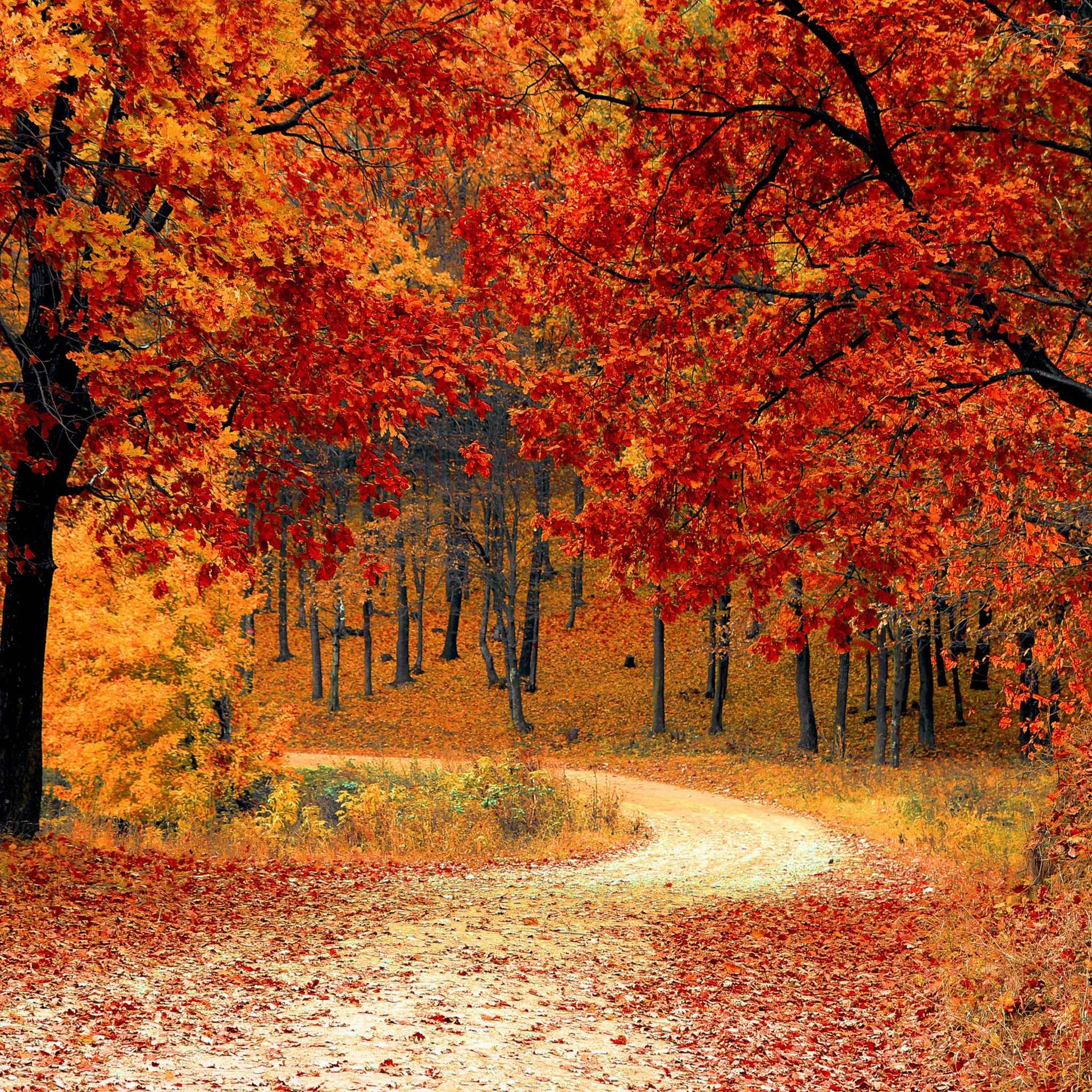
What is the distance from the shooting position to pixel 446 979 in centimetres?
709

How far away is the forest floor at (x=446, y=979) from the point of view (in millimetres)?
5457

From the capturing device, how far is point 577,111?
7.74 metres

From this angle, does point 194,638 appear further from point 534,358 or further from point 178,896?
point 534,358

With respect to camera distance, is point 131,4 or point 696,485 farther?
point 696,485

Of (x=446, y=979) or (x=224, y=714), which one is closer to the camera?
(x=446, y=979)

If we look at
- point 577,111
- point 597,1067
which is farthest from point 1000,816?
point 577,111

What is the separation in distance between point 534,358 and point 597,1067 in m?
21.8

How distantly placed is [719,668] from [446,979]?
77.2 feet

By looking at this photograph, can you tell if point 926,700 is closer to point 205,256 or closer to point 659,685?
point 659,685

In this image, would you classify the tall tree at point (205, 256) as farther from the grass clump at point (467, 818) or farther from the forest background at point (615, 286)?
the grass clump at point (467, 818)

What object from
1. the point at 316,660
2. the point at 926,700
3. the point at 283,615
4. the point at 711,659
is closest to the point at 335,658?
the point at 316,660

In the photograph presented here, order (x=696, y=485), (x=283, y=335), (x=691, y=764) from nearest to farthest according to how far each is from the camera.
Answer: (x=696, y=485) < (x=283, y=335) < (x=691, y=764)

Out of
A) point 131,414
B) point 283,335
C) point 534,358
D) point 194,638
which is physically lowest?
point 194,638

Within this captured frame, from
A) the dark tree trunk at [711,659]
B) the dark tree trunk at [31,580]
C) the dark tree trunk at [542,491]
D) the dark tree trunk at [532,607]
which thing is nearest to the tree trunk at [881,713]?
the dark tree trunk at [711,659]
